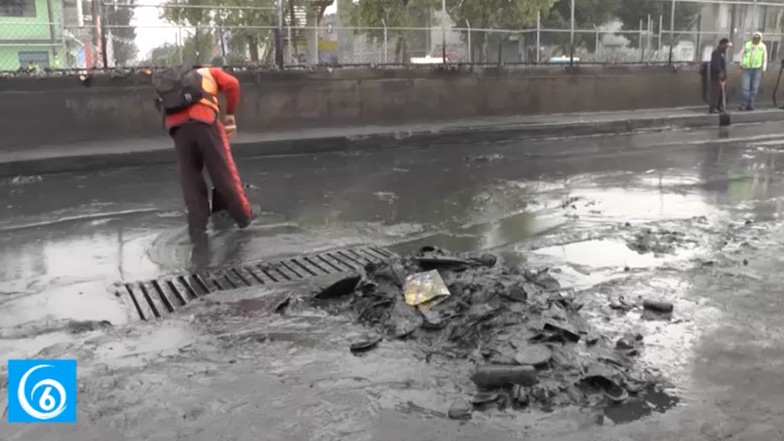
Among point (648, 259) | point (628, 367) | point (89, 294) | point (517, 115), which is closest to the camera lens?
point (628, 367)

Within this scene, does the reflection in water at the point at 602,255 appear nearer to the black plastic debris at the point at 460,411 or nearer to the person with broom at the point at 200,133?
the black plastic debris at the point at 460,411

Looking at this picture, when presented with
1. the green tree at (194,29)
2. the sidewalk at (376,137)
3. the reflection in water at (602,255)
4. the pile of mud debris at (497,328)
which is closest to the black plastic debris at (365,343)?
the pile of mud debris at (497,328)

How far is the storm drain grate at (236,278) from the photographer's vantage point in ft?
16.2

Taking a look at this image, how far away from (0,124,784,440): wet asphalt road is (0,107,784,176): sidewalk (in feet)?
1.80

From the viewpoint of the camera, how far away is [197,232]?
22.4 feet

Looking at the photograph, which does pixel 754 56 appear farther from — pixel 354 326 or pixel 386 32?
pixel 354 326

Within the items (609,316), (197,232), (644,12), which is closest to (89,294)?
(197,232)

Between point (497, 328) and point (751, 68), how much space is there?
1660 cm

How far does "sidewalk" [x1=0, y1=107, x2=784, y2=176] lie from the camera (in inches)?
420

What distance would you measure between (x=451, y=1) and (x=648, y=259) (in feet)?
40.9

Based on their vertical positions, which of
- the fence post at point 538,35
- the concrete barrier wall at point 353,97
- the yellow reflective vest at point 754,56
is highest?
the fence post at point 538,35

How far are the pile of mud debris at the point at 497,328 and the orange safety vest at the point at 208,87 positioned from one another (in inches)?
99.3

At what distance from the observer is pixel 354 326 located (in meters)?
4.33

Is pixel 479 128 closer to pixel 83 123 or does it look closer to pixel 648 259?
pixel 83 123
